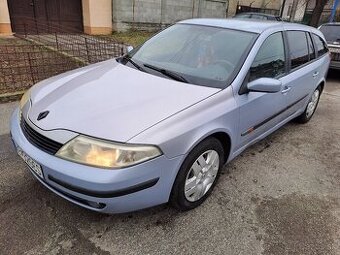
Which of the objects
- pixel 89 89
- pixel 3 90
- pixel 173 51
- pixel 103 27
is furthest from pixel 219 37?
pixel 103 27

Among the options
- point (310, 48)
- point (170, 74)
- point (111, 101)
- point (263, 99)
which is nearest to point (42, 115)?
point (111, 101)

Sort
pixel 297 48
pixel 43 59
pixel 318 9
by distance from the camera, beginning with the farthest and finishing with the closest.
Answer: pixel 318 9
pixel 43 59
pixel 297 48

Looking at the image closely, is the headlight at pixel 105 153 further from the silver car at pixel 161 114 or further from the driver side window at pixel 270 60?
the driver side window at pixel 270 60

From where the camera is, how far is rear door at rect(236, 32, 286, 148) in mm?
2819

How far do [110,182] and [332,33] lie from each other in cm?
874

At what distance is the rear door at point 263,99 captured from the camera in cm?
282

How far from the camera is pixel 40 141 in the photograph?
7.19 feet

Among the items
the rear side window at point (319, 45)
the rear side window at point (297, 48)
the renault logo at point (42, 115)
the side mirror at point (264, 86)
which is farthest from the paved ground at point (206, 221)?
the rear side window at point (319, 45)

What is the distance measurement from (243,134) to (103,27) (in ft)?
37.1

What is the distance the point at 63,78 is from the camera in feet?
9.65

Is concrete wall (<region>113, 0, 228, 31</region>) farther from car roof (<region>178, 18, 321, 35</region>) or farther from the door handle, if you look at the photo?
the door handle

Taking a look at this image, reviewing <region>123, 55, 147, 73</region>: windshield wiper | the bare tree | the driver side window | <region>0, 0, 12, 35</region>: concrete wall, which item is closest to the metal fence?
<region>0, 0, 12, 35</region>: concrete wall

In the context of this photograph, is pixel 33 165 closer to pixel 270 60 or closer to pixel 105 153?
pixel 105 153

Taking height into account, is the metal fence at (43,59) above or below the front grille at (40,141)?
below
